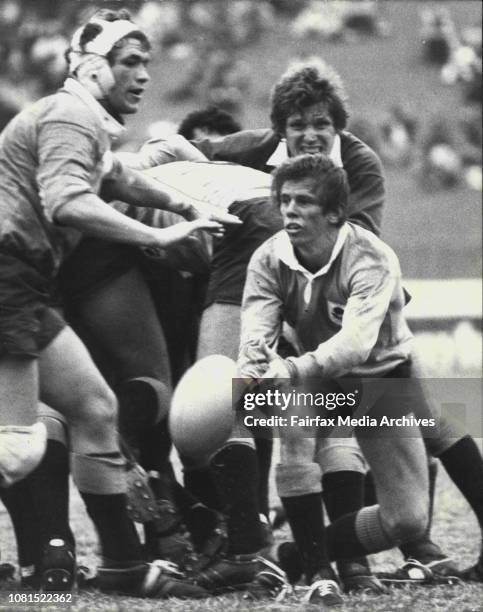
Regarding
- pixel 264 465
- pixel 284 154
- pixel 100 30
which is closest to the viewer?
pixel 100 30

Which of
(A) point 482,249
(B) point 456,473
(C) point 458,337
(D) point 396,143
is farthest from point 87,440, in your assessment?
(D) point 396,143

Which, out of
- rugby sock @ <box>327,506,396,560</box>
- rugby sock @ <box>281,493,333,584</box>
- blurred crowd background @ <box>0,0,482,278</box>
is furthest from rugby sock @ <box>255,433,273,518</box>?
blurred crowd background @ <box>0,0,482,278</box>

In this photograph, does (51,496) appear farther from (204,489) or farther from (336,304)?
(336,304)

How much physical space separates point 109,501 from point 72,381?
15.0 inches

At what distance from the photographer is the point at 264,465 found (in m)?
4.33

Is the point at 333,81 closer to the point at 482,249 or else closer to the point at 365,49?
the point at 482,249

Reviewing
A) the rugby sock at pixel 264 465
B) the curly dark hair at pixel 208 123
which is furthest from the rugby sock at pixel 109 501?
the curly dark hair at pixel 208 123

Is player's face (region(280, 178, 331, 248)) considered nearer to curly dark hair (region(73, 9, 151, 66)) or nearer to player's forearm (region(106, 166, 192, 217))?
player's forearm (region(106, 166, 192, 217))

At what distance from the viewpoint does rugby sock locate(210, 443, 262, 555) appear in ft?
12.2

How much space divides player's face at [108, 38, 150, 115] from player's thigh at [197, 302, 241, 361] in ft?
2.17

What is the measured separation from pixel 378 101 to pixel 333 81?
880 cm

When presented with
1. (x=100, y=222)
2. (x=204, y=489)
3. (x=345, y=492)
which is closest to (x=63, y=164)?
(x=100, y=222)

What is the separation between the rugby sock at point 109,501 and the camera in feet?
12.1

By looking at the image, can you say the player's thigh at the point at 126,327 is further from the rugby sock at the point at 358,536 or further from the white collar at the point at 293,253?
the rugby sock at the point at 358,536
